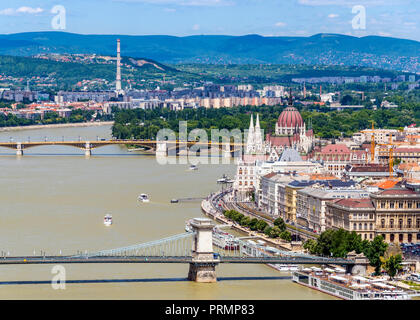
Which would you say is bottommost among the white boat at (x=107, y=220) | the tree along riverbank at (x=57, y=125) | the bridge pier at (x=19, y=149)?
the tree along riverbank at (x=57, y=125)

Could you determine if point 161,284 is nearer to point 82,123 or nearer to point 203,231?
point 203,231

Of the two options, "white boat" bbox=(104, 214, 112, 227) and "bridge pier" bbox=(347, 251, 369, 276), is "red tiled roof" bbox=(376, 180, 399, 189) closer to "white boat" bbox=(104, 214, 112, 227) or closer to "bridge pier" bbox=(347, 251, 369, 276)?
"bridge pier" bbox=(347, 251, 369, 276)

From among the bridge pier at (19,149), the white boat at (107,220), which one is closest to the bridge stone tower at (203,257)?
the white boat at (107,220)

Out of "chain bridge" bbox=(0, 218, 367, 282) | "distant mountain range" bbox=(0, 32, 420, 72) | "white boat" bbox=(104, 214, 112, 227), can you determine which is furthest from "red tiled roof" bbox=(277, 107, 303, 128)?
"distant mountain range" bbox=(0, 32, 420, 72)

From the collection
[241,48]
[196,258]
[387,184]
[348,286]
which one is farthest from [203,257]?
[241,48]

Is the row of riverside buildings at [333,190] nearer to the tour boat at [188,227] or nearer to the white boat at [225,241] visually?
the white boat at [225,241]

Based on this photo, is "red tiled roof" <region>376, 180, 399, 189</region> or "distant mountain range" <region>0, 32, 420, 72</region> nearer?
"red tiled roof" <region>376, 180, 399, 189</region>
